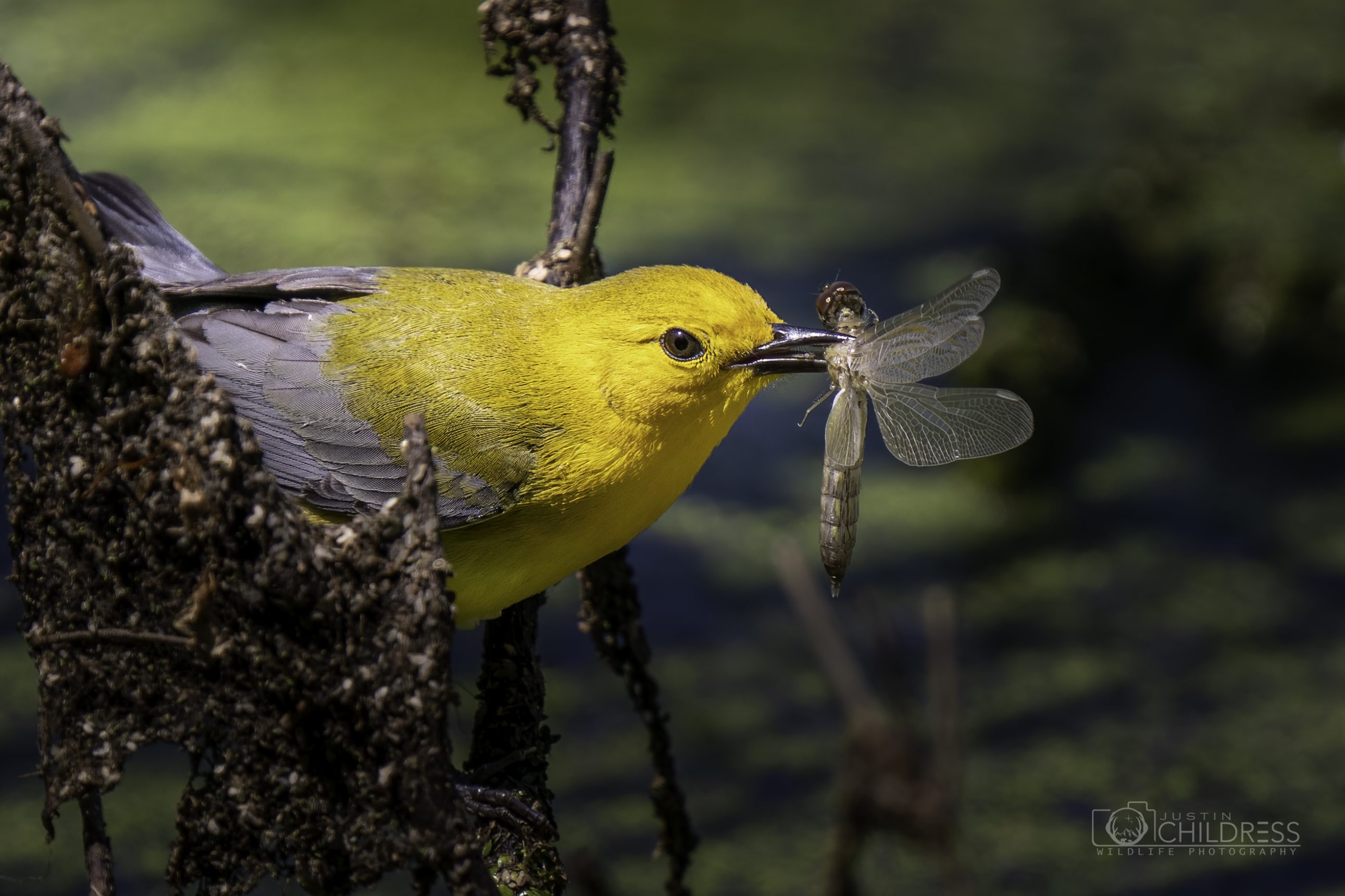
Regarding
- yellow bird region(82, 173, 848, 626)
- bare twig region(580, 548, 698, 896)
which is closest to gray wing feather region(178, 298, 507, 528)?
yellow bird region(82, 173, 848, 626)

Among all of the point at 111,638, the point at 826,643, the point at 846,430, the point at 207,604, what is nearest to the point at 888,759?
the point at 826,643

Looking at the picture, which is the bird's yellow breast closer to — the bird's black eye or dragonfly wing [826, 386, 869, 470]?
the bird's black eye

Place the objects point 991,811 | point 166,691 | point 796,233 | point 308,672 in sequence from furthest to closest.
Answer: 1. point 796,233
2. point 991,811
3. point 166,691
4. point 308,672

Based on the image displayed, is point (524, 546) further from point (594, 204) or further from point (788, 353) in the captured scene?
point (594, 204)

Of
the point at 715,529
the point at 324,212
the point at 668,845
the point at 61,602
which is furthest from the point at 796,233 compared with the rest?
the point at 61,602

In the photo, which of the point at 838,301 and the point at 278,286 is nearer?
the point at 278,286

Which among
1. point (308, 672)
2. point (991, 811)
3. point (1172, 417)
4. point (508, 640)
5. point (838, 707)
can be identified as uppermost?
point (1172, 417)

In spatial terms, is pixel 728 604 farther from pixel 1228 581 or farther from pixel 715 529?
pixel 1228 581

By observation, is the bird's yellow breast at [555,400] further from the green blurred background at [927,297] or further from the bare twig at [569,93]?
the green blurred background at [927,297]
